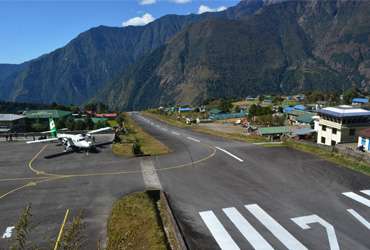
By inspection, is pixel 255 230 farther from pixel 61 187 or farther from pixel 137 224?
pixel 61 187

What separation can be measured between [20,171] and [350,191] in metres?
34.0

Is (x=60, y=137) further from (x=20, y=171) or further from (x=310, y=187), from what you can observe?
(x=310, y=187)

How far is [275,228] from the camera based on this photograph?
A: 19156 millimetres

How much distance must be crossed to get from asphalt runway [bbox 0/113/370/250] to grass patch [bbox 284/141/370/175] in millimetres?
1372

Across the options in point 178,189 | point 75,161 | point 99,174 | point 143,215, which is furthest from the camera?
point 75,161

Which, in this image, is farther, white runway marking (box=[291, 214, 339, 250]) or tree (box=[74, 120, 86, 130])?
tree (box=[74, 120, 86, 130])

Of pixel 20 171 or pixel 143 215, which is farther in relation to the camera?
pixel 20 171

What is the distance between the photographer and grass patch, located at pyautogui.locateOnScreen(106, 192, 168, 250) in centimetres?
1762

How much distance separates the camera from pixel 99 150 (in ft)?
144

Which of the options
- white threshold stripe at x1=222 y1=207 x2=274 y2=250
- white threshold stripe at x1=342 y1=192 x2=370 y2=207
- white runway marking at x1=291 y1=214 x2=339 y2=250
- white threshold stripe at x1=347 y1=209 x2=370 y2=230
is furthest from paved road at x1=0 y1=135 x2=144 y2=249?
white threshold stripe at x1=342 y1=192 x2=370 y2=207

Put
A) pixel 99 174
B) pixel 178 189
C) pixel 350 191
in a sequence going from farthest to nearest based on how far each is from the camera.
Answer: pixel 99 174 → pixel 178 189 → pixel 350 191

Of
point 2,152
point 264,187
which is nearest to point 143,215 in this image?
point 264,187

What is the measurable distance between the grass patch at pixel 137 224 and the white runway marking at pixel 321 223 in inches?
357

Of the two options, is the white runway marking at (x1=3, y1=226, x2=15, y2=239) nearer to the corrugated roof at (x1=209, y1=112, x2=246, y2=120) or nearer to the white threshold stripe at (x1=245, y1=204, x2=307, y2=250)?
the white threshold stripe at (x1=245, y1=204, x2=307, y2=250)
